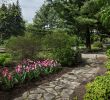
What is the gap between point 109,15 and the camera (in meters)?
6.38

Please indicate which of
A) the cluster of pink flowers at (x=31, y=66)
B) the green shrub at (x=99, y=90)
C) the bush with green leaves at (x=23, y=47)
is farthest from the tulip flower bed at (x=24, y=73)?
the green shrub at (x=99, y=90)

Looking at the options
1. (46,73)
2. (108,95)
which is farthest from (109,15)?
(46,73)

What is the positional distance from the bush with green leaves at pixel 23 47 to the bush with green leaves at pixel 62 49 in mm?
764

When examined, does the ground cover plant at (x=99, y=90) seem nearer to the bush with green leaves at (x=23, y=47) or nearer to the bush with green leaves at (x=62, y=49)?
the bush with green leaves at (x=62, y=49)

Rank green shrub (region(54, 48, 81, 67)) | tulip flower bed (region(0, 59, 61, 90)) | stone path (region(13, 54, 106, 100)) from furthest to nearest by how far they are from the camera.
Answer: green shrub (region(54, 48, 81, 67))
tulip flower bed (region(0, 59, 61, 90))
stone path (region(13, 54, 106, 100))

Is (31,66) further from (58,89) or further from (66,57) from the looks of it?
(66,57)

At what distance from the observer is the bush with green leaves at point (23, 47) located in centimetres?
1510

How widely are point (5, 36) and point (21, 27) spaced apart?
21.0 feet

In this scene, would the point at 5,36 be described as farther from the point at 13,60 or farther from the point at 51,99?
the point at 51,99

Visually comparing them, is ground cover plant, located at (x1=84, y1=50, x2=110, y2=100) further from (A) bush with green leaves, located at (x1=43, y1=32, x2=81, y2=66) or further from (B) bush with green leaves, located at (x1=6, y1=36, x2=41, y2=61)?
(B) bush with green leaves, located at (x1=6, y1=36, x2=41, y2=61)

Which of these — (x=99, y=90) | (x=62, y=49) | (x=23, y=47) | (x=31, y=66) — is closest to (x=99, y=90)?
(x=99, y=90)

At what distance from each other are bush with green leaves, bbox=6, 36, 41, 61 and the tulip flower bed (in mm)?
3381

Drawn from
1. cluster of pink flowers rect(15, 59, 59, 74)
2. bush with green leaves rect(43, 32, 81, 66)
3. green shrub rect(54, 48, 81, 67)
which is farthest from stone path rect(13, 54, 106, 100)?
bush with green leaves rect(43, 32, 81, 66)

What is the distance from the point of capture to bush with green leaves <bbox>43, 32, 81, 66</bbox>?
14.5 metres
